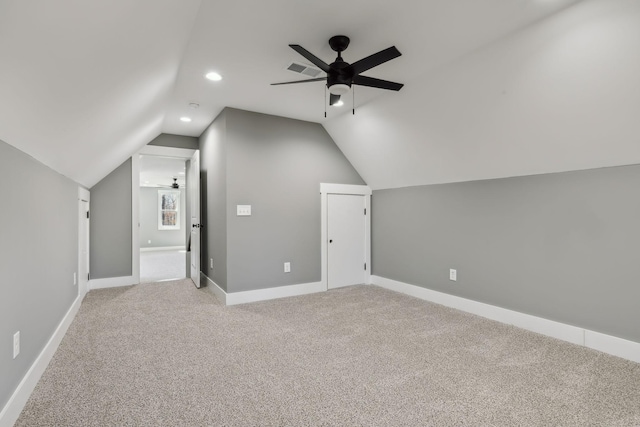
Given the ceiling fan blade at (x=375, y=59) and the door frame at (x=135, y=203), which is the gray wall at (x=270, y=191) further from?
the ceiling fan blade at (x=375, y=59)

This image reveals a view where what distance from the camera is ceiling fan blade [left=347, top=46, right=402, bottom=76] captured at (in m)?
2.07

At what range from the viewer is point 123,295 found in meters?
4.38

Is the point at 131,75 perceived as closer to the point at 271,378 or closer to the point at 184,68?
the point at 184,68

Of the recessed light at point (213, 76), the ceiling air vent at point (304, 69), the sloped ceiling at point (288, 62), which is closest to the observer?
the sloped ceiling at point (288, 62)

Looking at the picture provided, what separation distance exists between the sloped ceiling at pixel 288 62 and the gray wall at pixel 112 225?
4.33ft

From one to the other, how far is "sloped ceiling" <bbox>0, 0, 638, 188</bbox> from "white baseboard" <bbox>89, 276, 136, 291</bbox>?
6.35 feet

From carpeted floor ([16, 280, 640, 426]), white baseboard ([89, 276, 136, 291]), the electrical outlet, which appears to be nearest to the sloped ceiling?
the electrical outlet

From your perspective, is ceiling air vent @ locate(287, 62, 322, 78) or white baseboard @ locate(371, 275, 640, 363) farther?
ceiling air vent @ locate(287, 62, 322, 78)

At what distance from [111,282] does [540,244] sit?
221 inches

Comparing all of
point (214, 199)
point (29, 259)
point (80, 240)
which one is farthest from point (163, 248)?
point (29, 259)

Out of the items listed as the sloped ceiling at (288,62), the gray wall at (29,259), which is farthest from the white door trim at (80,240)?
the gray wall at (29,259)

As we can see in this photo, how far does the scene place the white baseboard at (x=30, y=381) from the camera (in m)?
1.63

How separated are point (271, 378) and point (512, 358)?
6.00 ft

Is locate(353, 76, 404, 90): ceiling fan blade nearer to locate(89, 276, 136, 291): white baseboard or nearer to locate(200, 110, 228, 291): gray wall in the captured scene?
locate(200, 110, 228, 291): gray wall
